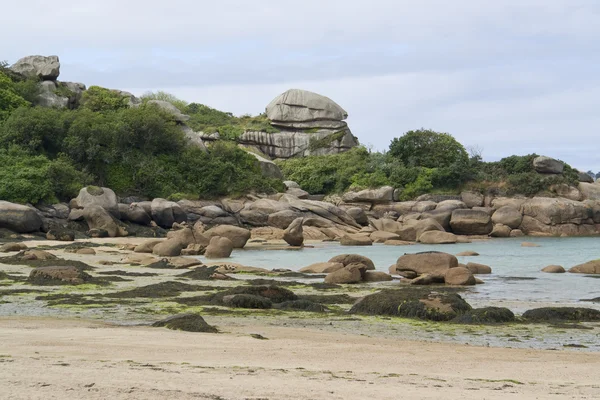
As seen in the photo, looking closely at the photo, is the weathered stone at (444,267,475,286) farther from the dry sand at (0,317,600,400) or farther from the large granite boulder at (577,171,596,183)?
the large granite boulder at (577,171,596,183)

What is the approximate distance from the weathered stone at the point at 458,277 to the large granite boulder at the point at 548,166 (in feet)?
140

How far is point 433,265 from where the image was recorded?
833 inches

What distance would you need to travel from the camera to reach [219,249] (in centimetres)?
3083

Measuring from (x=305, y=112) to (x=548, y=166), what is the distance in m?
30.7

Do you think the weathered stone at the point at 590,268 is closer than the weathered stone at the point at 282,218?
Yes

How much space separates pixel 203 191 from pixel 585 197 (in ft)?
97.5

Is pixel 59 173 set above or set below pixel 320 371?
above

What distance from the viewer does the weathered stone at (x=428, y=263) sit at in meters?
21.0

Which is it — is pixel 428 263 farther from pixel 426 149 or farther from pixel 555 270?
pixel 426 149

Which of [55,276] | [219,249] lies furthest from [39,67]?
[55,276]

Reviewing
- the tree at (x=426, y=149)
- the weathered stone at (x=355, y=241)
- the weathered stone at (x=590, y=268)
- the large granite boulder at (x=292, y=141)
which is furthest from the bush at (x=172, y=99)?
the weathered stone at (x=590, y=268)

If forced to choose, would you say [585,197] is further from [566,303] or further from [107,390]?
[107,390]

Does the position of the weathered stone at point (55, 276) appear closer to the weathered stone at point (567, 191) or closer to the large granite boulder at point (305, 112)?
the weathered stone at point (567, 191)

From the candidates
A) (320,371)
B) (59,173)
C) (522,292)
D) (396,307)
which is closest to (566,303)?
(522,292)
